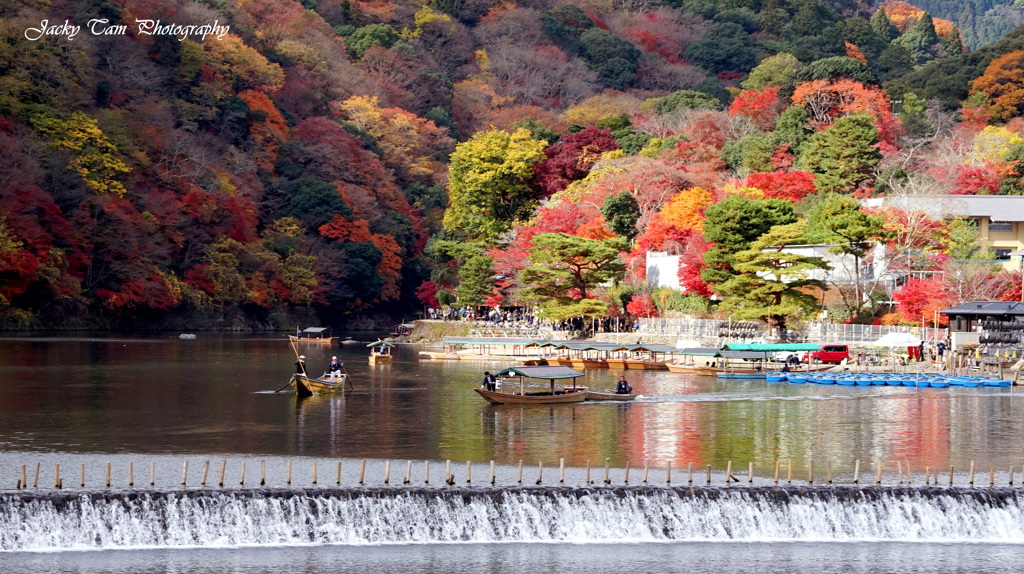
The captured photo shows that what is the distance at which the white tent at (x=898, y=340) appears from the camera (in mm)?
70375

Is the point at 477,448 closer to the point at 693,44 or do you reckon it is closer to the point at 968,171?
the point at 968,171

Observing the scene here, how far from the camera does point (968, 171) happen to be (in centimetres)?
9550

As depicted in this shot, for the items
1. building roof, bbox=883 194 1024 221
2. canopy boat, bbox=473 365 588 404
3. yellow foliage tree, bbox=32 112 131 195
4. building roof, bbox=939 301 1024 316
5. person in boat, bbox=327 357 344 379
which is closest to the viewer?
canopy boat, bbox=473 365 588 404

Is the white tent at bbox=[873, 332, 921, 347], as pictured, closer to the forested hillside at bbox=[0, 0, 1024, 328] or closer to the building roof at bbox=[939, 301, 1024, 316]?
the building roof at bbox=[939, 301, 1024, 316]

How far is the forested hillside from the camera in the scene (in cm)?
9056

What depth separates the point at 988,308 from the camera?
66.3 metres

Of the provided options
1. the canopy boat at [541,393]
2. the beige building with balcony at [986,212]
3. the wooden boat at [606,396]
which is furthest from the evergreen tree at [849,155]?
the canopy boat at [541,393]

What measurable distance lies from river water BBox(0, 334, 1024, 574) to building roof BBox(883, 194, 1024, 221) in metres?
22.0

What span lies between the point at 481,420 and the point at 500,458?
9.79 meters

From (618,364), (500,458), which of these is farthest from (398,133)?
(500,458)

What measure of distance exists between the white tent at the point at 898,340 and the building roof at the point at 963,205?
12701 millimetres

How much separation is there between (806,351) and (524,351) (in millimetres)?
21466

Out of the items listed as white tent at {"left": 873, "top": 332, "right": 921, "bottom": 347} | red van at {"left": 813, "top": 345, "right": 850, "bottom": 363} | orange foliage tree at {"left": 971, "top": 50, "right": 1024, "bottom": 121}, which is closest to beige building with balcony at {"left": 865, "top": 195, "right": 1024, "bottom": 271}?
white tent at {"left": 873, "top": 332, "right": 921, "bottom": 347}

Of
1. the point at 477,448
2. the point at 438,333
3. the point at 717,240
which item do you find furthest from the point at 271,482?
the point at 438,333
